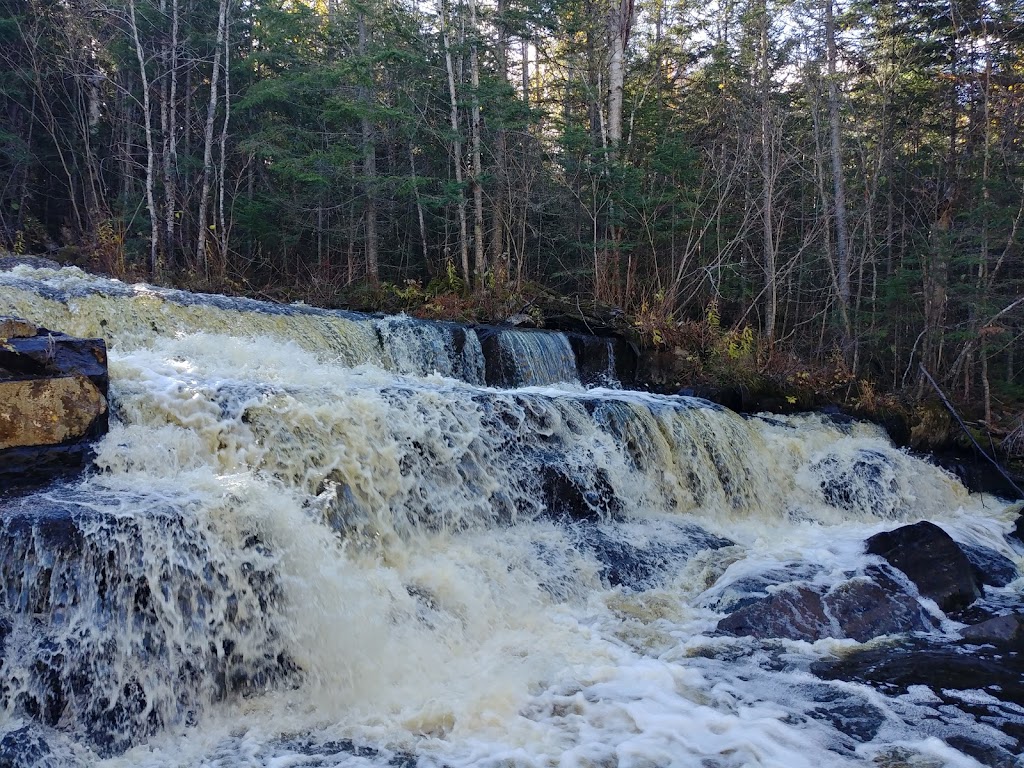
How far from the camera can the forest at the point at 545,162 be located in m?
13.7

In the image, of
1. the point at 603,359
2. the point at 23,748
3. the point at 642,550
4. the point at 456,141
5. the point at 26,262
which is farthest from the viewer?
the point at 456,141

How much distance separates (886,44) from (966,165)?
359cm

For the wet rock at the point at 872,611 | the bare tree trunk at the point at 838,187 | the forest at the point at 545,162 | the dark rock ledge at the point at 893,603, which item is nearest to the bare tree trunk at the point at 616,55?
the forest at the point at 545,162

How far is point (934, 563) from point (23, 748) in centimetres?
671

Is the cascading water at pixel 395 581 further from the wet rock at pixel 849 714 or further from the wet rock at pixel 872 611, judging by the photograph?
the wet rock at pixel 872 611

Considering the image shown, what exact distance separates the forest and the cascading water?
5.58m

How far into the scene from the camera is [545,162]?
15.7 m

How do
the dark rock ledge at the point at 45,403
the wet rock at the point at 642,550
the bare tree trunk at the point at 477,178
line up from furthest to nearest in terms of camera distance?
the bare tree trunk at the point at 477,178, the wet rock at the point at 642,550, the dark rock ledge at the point at 45,403

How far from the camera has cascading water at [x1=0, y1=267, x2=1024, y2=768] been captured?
3.63 meters

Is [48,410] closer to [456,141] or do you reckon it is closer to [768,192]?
[456,141]

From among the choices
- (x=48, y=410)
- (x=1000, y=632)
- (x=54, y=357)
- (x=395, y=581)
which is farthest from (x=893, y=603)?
(x=54, y=357)

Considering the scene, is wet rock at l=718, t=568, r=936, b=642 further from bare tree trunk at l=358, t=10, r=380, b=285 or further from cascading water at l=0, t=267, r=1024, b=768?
bare tree trunk at l=358, t=10, r=380, b=285

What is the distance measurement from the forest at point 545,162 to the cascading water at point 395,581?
5584 mm

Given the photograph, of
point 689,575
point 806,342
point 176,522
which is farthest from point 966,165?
point 176,522
